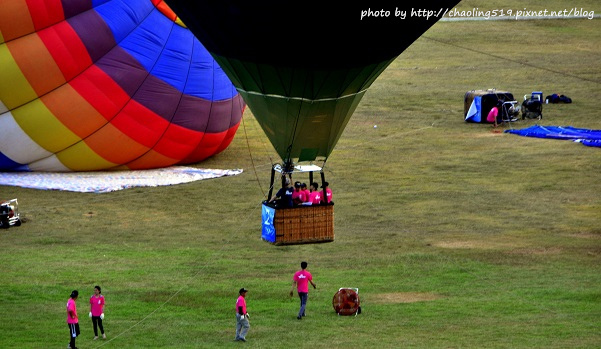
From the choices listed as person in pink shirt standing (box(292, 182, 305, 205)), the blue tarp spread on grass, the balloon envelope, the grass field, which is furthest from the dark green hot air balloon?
the blue tarp spread on grass

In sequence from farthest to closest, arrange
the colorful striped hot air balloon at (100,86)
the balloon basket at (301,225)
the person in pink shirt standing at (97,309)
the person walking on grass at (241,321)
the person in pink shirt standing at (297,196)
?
1. the colorful striped hot air balloon at (100,86)
2. the person in pink shirt standing at (297,196)
3. the balloon basket at (301,225)
4. the person in pink shirt standing at (97,309)
5. the person walking on grass at (241,321)

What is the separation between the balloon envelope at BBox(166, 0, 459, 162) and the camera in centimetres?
2177

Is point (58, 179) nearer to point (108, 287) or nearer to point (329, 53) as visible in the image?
point (108, 287)

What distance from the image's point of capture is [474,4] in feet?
203

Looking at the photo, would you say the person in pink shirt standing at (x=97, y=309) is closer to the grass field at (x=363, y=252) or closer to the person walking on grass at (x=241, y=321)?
the grass field at (x=363, y=252)

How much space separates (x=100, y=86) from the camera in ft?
102

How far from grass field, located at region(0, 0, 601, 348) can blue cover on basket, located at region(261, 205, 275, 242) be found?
47.6 inches

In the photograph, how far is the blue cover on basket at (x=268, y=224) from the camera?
23000 millimetres

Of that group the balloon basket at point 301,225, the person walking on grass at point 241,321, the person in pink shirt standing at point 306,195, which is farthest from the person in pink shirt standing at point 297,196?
the person walking on grass at point 241,321

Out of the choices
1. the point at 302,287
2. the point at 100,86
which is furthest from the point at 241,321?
the point at 100,86

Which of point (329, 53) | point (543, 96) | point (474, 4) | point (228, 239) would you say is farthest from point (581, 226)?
point (474, 4)

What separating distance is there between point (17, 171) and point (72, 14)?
4.34m

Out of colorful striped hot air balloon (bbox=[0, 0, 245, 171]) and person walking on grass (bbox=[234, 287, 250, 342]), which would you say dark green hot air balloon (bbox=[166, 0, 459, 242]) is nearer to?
person walking on grass (bbox=[234, 287, 250, 342])

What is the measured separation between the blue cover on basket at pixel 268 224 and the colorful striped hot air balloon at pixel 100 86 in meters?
9.14
